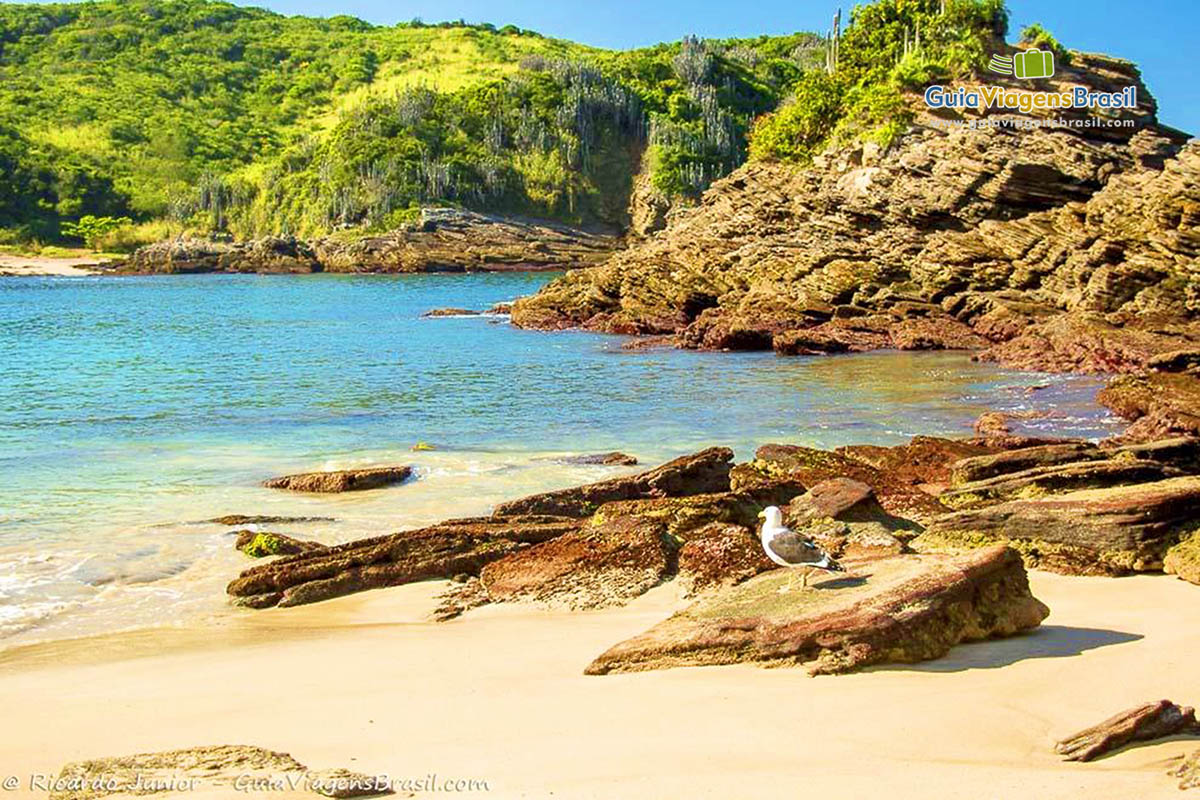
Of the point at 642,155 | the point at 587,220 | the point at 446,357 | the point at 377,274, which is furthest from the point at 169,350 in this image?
the point at 642,155

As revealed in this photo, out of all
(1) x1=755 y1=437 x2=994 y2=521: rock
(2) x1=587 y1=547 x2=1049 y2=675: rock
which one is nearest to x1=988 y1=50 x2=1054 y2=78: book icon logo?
(1) x1=755 y1=437 x2=994 y2=521: rock

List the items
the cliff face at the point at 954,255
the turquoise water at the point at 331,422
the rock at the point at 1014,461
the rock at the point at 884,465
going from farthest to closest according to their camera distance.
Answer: the cliff face at the point at 954,255 < the rock at the point at 884,465 < the rock at the point at 1014,461 < the turquoise water at the point at 331,422

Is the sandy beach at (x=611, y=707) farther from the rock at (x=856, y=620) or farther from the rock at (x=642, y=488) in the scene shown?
the rock at (x=642, y=488)

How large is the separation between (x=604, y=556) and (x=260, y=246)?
378 feet

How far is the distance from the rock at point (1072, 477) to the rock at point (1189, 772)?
22.5 ft

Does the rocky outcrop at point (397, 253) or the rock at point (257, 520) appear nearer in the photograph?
the rock at point (257, 520)

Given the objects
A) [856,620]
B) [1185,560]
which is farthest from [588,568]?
[1185,560]

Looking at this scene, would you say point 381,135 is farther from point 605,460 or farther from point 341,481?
point 341,481

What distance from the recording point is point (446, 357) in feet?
127

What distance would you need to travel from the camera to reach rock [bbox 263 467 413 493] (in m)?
16.1

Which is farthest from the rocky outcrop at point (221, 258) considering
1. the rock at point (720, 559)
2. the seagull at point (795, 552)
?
the seagull at point (795, 552)

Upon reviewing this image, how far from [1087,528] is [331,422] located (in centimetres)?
1722

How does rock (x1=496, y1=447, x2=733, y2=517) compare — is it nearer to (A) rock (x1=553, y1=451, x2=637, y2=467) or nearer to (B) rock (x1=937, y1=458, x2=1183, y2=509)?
(B) rock (x1=937, y1=458, x2=1183, y2=509)

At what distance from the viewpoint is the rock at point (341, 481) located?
634 inches
